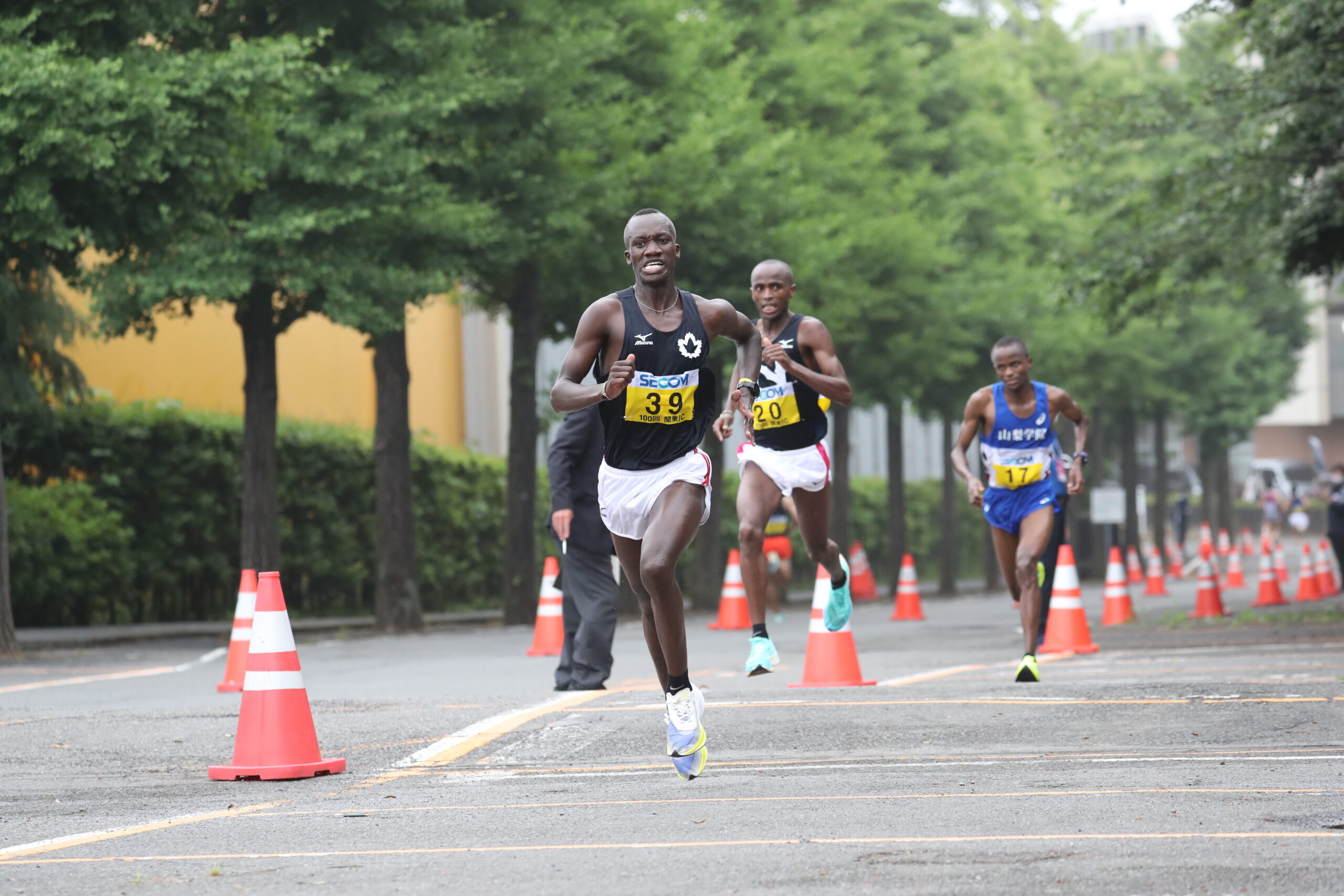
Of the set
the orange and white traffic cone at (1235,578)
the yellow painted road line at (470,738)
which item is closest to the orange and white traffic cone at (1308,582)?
the orange and white traffic cone at (1235,578)

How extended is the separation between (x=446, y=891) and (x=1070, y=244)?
20038 millimetres

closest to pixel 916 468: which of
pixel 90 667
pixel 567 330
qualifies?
pixel 567 330

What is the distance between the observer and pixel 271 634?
807 centimetres

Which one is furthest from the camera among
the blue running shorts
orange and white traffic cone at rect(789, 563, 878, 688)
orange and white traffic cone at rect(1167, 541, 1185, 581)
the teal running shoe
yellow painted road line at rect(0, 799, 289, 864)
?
orange and white traffic cone at rect(1167, 541, 1185, 581)

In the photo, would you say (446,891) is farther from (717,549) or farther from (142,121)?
(717,549)

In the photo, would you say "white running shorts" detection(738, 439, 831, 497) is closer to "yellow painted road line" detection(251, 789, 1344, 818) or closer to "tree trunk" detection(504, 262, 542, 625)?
"yellow painted road line" detection(251, 789, 1344, 818)

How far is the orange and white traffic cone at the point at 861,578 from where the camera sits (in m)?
Answer: 35.9

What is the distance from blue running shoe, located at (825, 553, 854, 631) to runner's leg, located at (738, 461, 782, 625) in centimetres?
59

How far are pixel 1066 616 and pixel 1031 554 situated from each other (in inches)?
160

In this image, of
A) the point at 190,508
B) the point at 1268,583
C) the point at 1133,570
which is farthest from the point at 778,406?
the point at 1133,570

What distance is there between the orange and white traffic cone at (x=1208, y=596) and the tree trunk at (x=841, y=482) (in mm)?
10544

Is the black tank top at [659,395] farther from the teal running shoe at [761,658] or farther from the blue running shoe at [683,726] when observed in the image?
the teal running shoe at [761,658]

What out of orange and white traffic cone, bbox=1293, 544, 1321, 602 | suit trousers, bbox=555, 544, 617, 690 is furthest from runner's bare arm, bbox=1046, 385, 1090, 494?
orange and white traffic cone, bbox=1293, 544, 1321, 602

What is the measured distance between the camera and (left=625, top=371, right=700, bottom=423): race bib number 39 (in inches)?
289
